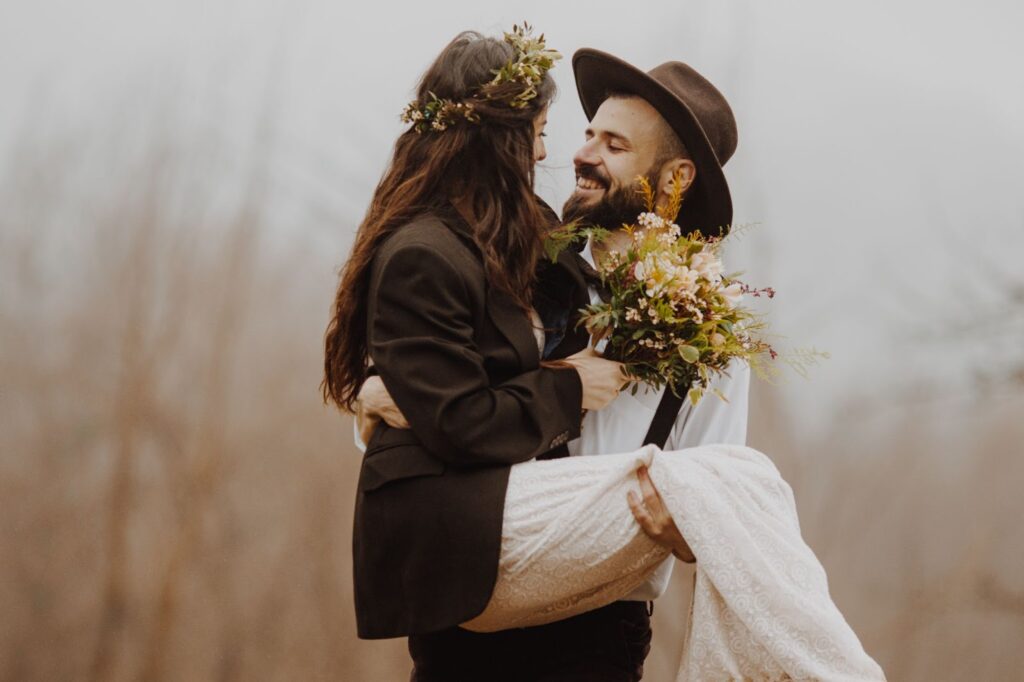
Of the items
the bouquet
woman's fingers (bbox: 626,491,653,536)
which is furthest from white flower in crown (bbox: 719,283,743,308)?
woman's fingers (bbox: 626,491,653,536)

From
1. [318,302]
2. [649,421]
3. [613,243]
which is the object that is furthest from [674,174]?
[318,302]

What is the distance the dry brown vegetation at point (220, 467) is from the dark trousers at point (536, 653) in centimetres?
216

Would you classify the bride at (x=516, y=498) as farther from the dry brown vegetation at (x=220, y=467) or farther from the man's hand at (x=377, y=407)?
the dry brown vegetation at (x=220, y=467)

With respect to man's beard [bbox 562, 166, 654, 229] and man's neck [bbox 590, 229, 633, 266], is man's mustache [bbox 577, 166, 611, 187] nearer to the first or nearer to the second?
man's beard [bbox 562, 166, 654, 229]

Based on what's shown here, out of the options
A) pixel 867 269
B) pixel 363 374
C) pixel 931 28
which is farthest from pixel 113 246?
pixel 931 28

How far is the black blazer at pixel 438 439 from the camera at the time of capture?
229 cm

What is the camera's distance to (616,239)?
9.34ft

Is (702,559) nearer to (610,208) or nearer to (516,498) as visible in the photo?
(516,498)

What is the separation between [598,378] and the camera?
8.13 feet

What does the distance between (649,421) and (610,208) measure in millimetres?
515

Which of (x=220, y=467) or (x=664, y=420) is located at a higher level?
(x=664, y=420)

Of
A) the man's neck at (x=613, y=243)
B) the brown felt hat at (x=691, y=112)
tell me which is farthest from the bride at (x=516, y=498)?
the brown felt hat at (x=691, y=112)

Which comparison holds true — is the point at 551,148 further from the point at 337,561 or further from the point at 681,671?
the point at 681,671

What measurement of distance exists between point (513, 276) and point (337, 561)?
252 centimetres
